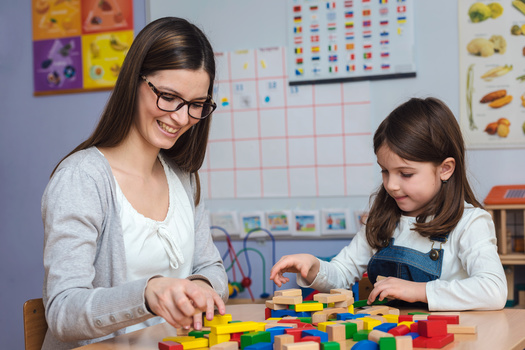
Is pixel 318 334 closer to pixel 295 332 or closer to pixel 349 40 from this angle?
pixel 295 332

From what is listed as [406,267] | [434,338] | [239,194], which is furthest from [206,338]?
[239,194]

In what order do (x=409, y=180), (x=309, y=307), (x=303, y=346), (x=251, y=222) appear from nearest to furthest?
(x=303, y=346) → (x=309, y=307) → (x=409, y=180) → (x=251, y=222)

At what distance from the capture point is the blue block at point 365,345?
0.95 metres

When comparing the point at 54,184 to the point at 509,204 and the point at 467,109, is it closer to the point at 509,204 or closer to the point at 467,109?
the point at 509,204

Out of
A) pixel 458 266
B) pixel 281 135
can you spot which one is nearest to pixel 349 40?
pixel 281 135

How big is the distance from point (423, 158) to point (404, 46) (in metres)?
1.04

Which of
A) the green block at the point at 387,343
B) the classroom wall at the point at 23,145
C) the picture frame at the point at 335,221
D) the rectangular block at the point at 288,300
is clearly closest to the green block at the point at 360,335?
the green block at the point at 387,343

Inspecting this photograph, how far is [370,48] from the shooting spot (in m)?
2.57

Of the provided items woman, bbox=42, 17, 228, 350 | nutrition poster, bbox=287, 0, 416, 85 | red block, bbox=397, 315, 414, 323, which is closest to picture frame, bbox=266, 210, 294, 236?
nutrition poster, bbox=287, 0, 416, 85

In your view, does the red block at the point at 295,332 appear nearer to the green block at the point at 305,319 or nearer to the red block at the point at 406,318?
the green block at the point at 305,319

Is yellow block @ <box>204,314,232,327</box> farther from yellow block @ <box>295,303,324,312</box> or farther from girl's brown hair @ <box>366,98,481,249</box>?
girl's brown hair @ <box>366,98,481,249</box>

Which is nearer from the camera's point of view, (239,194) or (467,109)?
(467,109)

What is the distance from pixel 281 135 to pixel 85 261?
1.59 metres

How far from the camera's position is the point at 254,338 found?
101 centimetres
